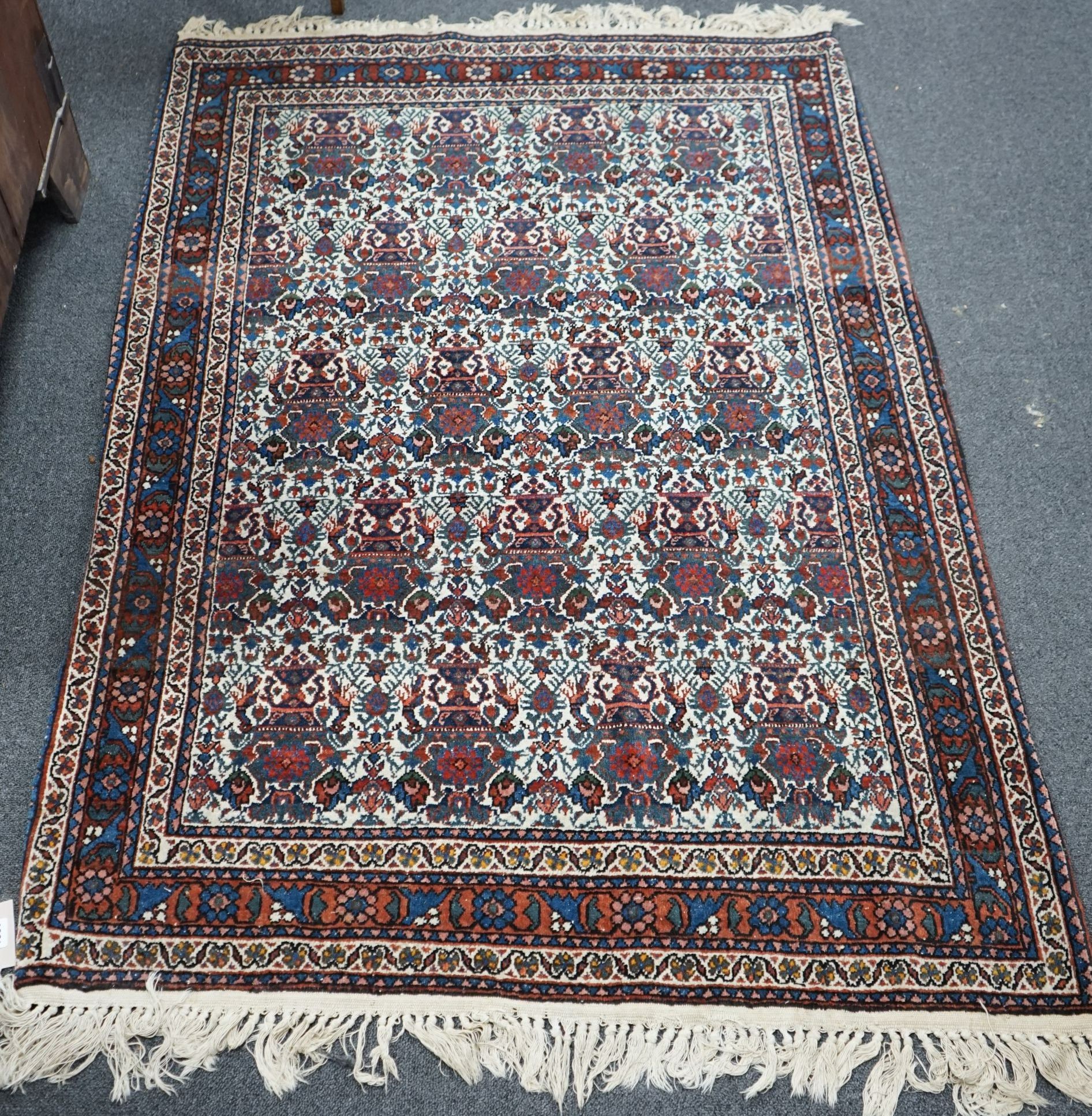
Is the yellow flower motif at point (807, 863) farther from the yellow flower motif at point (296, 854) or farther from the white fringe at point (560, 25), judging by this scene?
the white fringe at point (560, 25)

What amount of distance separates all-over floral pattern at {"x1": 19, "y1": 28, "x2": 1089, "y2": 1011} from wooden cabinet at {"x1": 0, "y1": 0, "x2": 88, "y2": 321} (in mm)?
178

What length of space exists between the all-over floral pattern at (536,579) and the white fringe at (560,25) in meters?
0.09

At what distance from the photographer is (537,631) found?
1.57m

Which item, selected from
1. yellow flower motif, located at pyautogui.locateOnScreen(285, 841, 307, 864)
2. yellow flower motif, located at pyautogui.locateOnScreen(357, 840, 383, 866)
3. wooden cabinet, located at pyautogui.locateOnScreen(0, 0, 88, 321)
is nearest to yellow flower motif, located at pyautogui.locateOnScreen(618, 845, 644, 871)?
yellow flower motif, located at pyautogui.locateOnScreen(357, 840, 383, 866)

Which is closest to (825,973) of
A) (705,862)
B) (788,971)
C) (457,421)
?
(788,971)

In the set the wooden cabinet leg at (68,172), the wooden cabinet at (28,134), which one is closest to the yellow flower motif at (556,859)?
the wooden cabinet at (28,134)

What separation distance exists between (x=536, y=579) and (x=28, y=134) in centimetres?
121

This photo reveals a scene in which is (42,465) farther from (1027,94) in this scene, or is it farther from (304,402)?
(1027,94)

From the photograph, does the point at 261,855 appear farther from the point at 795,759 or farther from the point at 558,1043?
the point at 795,759

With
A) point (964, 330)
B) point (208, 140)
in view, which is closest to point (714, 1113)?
point (964, 330)

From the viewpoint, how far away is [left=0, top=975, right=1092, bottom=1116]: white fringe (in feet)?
4.19

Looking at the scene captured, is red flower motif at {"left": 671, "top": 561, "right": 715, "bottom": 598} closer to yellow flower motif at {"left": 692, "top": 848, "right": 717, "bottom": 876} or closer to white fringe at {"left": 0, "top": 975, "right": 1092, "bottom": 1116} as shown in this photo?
yellow flower motif at {"left": 692, "top": 848, "right": 717, "bottom": 876}

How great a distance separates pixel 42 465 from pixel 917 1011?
1580 millimetres

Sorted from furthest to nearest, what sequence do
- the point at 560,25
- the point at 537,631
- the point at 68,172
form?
1. the point at 560,25
2. the point at 68,172
3. the point at 537,631
